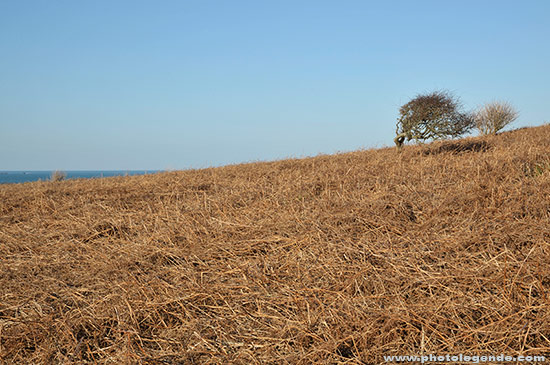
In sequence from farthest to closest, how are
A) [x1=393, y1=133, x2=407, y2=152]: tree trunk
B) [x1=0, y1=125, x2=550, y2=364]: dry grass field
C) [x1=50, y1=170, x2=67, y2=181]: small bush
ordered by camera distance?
[x1=50, y1=170, x2=67, y2=181]: small bush → [x1=393, y1=133, x2=407, y2=152]: tree trunk → [x1=0, y1=125, x2=550, y2=364]: dry grass field

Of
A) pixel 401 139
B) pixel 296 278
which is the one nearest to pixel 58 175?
pixel 401 139

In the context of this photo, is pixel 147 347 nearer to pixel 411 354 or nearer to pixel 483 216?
pixel 411 354

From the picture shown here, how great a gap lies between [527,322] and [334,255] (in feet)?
5.90

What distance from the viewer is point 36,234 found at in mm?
6125

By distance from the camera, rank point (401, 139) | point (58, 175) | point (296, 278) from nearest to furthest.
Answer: point (296, 278) < point (401, 139) < point (58, 175)

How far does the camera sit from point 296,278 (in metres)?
3.73

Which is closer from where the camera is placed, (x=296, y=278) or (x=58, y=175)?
(x=296, y=278)

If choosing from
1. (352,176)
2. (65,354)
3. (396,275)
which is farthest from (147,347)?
(352,176)

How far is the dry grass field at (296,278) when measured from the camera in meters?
2.76

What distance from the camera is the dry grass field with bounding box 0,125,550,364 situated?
276cm

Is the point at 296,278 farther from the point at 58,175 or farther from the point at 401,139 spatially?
the point at 58,175

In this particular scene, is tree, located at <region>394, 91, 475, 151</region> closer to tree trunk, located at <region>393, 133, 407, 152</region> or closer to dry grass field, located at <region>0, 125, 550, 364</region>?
tree trunk, located at <region>393, 133, 407, 152</region>

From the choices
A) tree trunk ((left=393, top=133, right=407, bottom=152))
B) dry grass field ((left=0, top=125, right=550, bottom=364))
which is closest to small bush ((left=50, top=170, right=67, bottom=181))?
dry grass field ((left=0, top=125, right=550, bottom=364))

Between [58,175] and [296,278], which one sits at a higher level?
[58,175]
